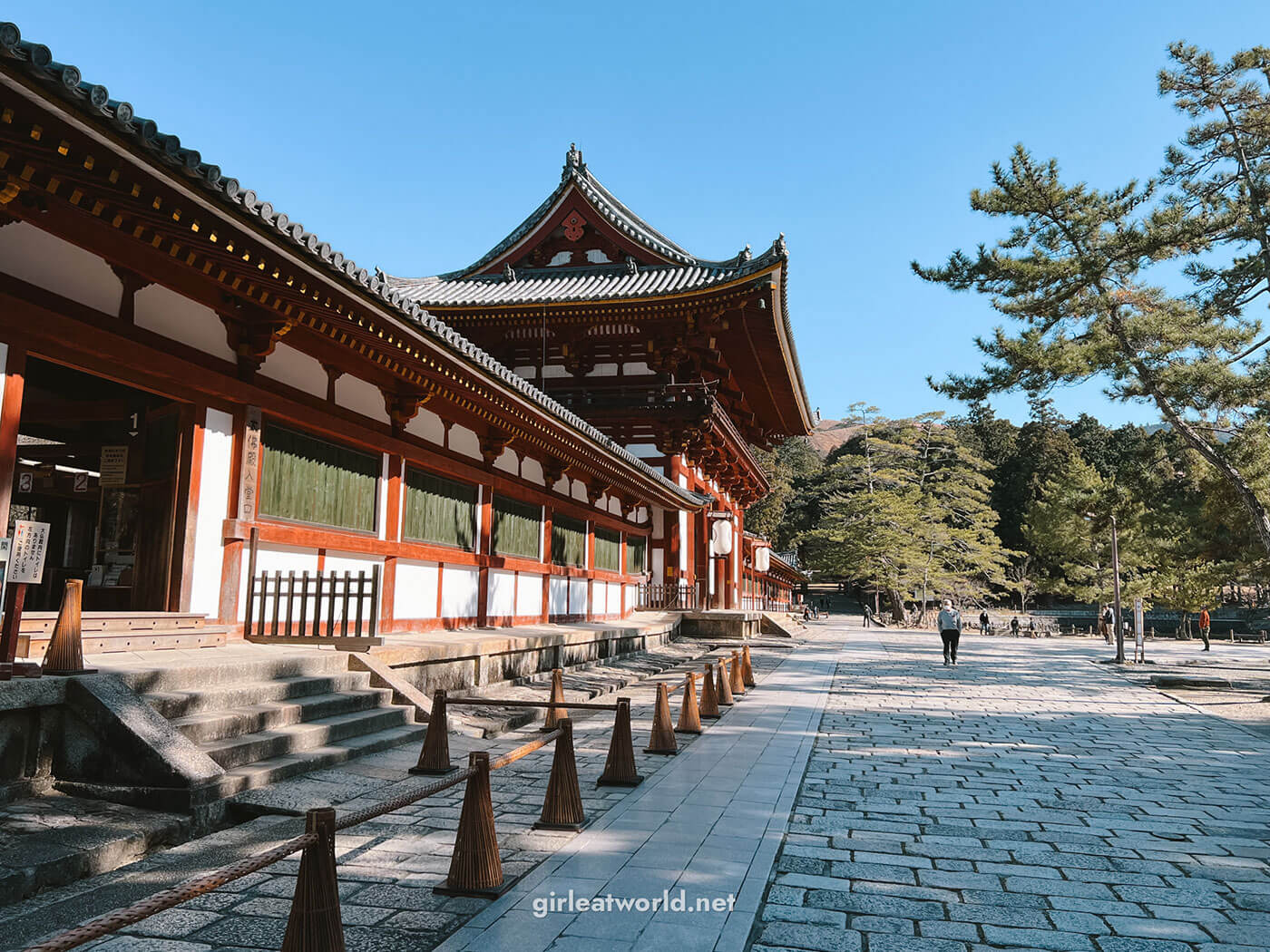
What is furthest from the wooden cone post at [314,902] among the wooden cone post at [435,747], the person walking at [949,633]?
the person walking at [949,633]

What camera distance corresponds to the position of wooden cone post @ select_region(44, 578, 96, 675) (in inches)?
190

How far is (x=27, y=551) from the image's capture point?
4805 mm

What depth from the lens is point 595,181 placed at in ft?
70.1

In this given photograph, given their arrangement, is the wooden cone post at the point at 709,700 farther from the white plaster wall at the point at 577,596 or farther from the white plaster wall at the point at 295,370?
the white plaster wall at the point at 577,596

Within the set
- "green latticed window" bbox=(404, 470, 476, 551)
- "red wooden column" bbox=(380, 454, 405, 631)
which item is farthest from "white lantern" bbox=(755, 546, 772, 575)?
"red wooden column" bbox=(380, 454, 405, 631)

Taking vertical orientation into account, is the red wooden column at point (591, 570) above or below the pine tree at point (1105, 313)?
below

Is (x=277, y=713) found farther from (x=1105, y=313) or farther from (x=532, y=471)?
(x=1105, y=313)

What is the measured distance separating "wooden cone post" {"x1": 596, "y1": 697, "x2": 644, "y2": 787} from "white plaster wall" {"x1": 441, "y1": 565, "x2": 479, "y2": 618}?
5.14 metres

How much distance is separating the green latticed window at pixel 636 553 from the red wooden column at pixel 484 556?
8.70m

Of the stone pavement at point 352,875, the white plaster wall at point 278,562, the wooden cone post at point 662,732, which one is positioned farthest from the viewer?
the wooden cone post at point 662,732

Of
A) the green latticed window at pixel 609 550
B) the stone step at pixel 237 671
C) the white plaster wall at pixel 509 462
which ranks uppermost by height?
the white plaster wall at pixel 509 462

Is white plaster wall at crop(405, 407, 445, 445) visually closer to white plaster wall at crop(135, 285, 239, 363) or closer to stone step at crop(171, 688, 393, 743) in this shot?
white plaster wall at crop(135, 285, 239, 363)

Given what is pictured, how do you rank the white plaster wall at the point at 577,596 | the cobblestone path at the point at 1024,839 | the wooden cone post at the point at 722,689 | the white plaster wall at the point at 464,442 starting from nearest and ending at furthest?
the cobblestone path at the point at 1024,839
the wooden cone post at the point at 722,689
the white plaster wall at the point at 464,442
the white plaster wall at the point at 577,596

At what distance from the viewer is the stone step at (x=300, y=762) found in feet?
15.9
